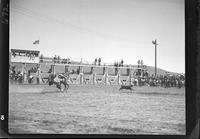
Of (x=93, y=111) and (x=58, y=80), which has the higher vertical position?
(x=58, y=80)

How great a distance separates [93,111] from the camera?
2.33 metres

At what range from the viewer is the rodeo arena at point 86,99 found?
2.30 metres

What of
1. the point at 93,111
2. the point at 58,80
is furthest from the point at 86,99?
the point at 58,80

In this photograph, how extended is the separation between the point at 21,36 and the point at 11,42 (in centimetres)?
9

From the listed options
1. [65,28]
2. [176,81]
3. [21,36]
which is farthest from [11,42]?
[176,81]

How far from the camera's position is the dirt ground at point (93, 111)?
2.29 meters

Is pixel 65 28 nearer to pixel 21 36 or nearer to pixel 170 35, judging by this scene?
pixel 21 36

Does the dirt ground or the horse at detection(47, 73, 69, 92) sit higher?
the horse at detection(47, 73, 69, 92)

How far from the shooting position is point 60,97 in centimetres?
232

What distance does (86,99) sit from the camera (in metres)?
2.35

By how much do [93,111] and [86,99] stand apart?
0.11m

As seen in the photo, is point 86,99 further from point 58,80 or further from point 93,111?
point 58,80

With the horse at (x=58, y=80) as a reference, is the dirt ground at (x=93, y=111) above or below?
below

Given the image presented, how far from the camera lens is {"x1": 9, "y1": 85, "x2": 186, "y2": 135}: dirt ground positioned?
229cm
